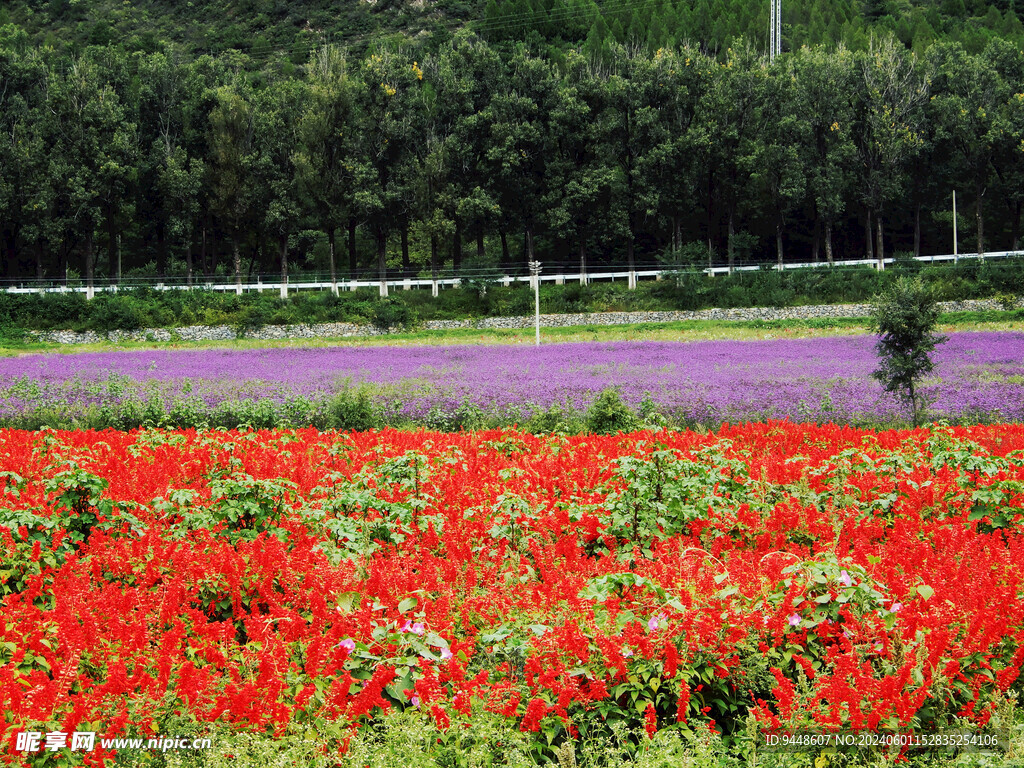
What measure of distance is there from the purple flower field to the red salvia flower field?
8156 millimetres

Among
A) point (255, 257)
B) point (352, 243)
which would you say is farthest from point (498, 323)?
point (255, 257)

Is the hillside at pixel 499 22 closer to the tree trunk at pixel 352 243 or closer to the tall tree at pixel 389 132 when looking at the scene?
the tall tree at pixel 389 132

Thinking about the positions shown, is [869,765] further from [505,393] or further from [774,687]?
[505,393]

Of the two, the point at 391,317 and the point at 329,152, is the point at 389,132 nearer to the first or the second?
the point at 329,152

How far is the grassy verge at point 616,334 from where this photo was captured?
3816 cm

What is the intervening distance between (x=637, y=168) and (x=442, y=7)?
352 feet

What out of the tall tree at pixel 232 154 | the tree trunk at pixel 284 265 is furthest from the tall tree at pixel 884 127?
the tall tree at pixel 232 154

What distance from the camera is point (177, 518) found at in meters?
7.62

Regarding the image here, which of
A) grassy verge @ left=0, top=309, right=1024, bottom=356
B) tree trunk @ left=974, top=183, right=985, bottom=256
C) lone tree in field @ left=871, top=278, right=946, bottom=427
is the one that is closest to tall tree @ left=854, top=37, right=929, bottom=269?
tree trunk @ left=974, top=183, right=985, bottom=256

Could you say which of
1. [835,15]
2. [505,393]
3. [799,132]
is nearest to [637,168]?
[799,132]

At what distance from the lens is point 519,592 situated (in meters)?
5.95

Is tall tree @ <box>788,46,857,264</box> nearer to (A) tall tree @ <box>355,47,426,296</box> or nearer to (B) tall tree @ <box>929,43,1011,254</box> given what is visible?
(B) tall tree @ <box>929,43,1011,254</box>

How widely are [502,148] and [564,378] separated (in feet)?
109

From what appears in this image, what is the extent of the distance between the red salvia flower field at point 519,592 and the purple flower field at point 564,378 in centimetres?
816
